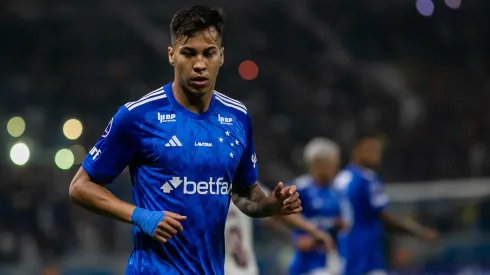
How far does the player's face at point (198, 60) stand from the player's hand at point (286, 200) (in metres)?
0.53

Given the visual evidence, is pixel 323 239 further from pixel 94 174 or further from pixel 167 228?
pixel 167 228

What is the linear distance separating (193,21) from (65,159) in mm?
8420

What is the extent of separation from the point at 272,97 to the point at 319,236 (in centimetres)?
526

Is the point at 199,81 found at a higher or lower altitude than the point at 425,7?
lower

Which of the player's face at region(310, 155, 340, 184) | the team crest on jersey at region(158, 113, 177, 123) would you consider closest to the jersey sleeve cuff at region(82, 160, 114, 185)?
the team crest on jersey at region(158, 113, 177, 123)

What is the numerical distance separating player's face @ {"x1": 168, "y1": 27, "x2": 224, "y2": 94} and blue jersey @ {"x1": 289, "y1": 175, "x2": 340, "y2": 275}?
5686 millimetres

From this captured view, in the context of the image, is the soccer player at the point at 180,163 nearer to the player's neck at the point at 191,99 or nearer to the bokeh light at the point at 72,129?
the player's neck at the point at 191,99

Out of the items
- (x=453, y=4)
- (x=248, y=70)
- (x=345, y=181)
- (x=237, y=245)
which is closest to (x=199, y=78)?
(x=237, y=245)

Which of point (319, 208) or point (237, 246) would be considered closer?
point (237, 246)

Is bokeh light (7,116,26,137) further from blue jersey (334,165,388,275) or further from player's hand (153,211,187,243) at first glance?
player's hand (153,211,187,243)

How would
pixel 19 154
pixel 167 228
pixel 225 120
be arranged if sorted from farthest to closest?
pixel 19 154
pixel 225 120
pixel 167 228

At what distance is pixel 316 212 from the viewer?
1020 cm

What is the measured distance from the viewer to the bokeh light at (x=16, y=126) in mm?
12959

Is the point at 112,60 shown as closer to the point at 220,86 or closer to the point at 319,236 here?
the point at 220,86
